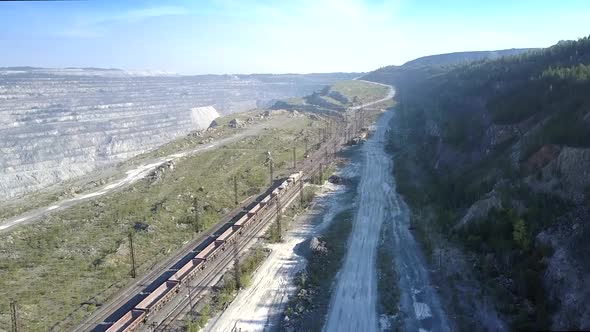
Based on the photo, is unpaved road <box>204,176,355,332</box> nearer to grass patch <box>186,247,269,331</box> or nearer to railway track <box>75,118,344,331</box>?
grass patch <box>186,247,269,331</box>

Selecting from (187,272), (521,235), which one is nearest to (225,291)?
(187,272)

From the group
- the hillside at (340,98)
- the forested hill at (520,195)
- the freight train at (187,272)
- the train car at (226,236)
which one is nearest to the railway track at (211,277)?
the freight train at (187,272)

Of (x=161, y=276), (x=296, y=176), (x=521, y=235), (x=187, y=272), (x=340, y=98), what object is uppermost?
(x=340, y=98)

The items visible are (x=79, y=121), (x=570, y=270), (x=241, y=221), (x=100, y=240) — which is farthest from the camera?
(x=79, y=121)

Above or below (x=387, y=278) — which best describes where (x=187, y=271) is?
above

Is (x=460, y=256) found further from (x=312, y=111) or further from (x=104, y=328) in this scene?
(x=312, y=111)

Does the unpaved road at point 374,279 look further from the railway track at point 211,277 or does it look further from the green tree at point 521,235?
the railway track at point 211,277

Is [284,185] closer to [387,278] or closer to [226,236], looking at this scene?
[226,236]

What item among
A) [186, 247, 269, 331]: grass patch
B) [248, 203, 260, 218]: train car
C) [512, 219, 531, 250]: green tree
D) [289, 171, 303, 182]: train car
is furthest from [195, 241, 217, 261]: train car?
[512, 219, 531, 250]: green tree
